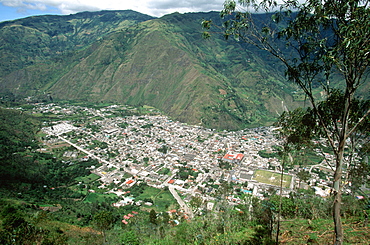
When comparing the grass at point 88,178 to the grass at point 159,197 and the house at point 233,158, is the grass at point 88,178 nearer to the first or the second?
the grass at point 159,197

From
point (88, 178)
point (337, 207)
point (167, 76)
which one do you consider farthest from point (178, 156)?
point (167, 76)

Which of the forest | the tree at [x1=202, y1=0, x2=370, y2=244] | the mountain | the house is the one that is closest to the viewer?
the tree at [x1=202, y1=0, x2=370, y2=244]

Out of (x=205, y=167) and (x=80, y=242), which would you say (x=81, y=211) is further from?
(x=205, y=167)

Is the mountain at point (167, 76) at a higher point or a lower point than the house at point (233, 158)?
higher

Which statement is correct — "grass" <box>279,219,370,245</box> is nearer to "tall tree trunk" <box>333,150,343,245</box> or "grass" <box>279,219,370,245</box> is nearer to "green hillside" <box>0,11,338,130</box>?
"tall tree trunk" <box>333,150,343,245</box>

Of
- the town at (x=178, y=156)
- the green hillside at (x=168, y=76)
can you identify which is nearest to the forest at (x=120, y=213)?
the town at (x=178, y=156)

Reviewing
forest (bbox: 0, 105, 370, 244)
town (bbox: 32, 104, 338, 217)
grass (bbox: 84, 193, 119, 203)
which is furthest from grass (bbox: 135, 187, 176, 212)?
grass (bbox: 84, 193, 119, 203)

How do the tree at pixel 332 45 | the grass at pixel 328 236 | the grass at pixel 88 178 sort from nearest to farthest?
the tree at pixel 332 45, the grass at pixel 328 236, the grass at pixel 88 178

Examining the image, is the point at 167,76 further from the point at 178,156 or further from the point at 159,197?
the point at 159,197
